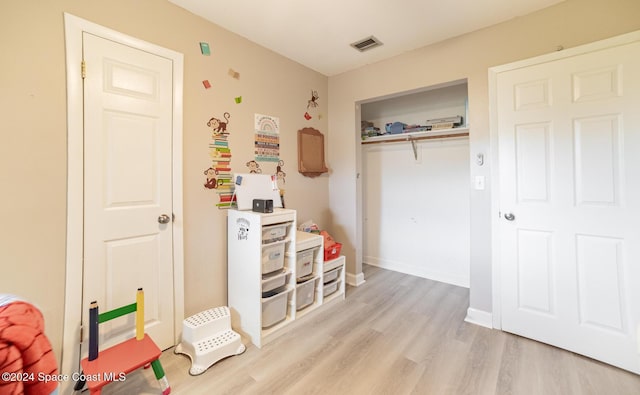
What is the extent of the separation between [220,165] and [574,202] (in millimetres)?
2597

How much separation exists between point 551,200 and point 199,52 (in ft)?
9.25

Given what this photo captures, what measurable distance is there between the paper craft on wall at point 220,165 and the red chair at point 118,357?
0.87 metres

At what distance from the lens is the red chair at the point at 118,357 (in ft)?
4.33

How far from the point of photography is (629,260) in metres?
1.67

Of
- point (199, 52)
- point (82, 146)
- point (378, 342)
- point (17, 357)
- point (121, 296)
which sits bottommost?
point (378, 342)

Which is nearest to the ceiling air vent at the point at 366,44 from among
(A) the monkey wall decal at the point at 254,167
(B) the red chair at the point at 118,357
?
(A) the monkey wall decal at the point at 254,167

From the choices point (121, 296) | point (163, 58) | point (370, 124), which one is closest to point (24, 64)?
point (163, 58)

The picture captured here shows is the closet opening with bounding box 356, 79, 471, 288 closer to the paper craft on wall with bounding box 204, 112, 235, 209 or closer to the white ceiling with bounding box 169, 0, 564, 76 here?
the white ceiling with bounding box 169, 0, 564, 76

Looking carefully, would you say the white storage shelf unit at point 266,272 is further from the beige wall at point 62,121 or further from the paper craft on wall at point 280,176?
the paper craft on wall at point 280,176

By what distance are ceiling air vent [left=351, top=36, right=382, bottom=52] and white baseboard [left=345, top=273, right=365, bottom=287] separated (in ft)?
7.86

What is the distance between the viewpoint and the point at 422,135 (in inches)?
123

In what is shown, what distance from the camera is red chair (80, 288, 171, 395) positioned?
4.33 feet

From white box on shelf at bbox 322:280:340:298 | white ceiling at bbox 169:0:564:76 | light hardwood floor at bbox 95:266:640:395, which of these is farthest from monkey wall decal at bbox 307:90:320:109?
light hardwood floor at bbox 95:266:640:395

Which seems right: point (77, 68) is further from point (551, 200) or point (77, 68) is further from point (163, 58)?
point (551, 200)
